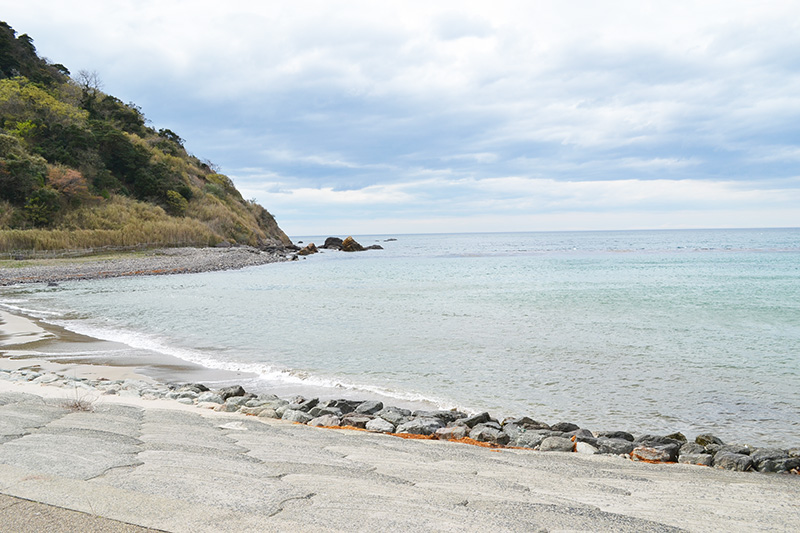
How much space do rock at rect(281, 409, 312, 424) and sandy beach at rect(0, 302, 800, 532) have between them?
2.38ft

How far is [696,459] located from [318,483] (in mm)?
4391

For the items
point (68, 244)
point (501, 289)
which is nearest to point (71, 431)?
point (501, 289)

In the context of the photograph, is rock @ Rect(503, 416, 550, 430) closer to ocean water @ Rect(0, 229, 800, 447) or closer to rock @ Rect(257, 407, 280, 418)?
ocean water @ Rect(0, 229, 800, 447)

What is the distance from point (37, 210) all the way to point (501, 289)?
4425cm

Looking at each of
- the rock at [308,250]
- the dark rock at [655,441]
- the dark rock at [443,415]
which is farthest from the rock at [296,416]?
the rock at [308,250]

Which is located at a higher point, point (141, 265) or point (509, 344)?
point (141, 265)

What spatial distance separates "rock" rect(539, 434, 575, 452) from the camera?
5.93 metres

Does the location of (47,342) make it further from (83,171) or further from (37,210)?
(83,171)

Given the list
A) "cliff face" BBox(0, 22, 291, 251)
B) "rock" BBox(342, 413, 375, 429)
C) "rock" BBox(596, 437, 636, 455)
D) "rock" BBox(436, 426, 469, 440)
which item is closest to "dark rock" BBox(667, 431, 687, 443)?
"rock" BBox(596, 437, 636, 455)

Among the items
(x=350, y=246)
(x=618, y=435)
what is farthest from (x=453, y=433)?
(x=350, y=246)

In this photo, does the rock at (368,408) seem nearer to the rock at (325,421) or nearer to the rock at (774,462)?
the rock at (325,421)

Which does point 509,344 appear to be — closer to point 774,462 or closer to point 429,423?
point 429,423

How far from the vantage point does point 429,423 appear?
22.1 ft

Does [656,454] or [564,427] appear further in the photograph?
[564,427]
